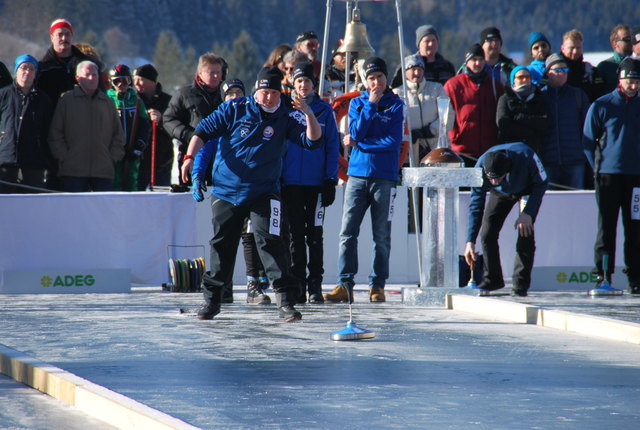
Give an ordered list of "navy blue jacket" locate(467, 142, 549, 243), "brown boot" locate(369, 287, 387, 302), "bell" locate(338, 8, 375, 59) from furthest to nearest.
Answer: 1. "bell" locate(338, 8, 375, 59)
2. "navy blue jacket" locate(467, 142, 549, 243)
3. "brown boot" locate(369, 287, 387, 302)

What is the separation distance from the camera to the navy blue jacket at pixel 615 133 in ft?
40.5

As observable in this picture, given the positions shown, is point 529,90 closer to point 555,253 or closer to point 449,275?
point 555,253

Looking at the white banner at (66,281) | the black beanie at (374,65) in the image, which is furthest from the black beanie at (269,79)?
the white banner at (66,281)

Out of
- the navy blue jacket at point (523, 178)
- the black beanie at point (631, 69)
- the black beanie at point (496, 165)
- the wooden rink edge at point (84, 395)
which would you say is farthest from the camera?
the black beanie at point (631, 69)

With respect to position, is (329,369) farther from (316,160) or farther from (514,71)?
(514,71)

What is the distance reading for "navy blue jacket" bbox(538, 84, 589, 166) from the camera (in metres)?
13.1

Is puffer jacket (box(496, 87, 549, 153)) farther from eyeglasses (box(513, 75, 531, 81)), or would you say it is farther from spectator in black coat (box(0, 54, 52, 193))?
spectator in black coat (box(0, 54, 52, 193))

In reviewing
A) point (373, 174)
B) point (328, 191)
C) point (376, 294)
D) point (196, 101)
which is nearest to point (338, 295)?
point (376, 294)

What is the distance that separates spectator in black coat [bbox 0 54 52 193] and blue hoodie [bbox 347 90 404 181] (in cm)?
367

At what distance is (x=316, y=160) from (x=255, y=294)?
1447mm

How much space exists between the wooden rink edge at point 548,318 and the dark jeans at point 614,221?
8.09ft

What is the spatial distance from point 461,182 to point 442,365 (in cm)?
406

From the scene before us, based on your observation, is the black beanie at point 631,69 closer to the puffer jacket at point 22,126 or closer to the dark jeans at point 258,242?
the dark jeans at point 258,242

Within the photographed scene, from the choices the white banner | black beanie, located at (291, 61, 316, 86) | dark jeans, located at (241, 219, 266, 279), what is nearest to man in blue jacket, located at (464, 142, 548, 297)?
black beanie, located at (291, 61, 316, 86)
